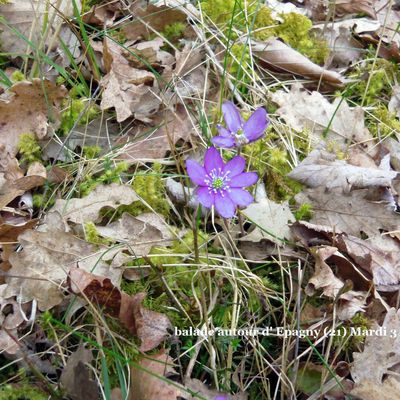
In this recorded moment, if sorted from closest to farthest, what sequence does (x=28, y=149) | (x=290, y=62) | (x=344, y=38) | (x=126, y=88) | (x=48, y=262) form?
1. (x=48, y=262)
2. (x=28, y=149)
3. (x=126, y=88)
4. (x=290, y=62)
5. (x=344, y=38)

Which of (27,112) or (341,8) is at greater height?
(341,8)

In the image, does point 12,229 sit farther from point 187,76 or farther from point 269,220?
point 187,76

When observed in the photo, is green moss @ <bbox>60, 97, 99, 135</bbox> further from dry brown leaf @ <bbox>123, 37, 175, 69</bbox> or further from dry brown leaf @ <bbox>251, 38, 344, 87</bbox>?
dry brown leaf @ <bbox>251, 38, 344, 87</bbox>

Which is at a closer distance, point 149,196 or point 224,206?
point 224,206

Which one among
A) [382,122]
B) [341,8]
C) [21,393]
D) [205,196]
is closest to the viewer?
[21,393]

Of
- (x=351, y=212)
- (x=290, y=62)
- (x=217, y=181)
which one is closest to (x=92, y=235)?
(x=217, y=181)

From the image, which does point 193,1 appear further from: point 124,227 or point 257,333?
point 257,333
